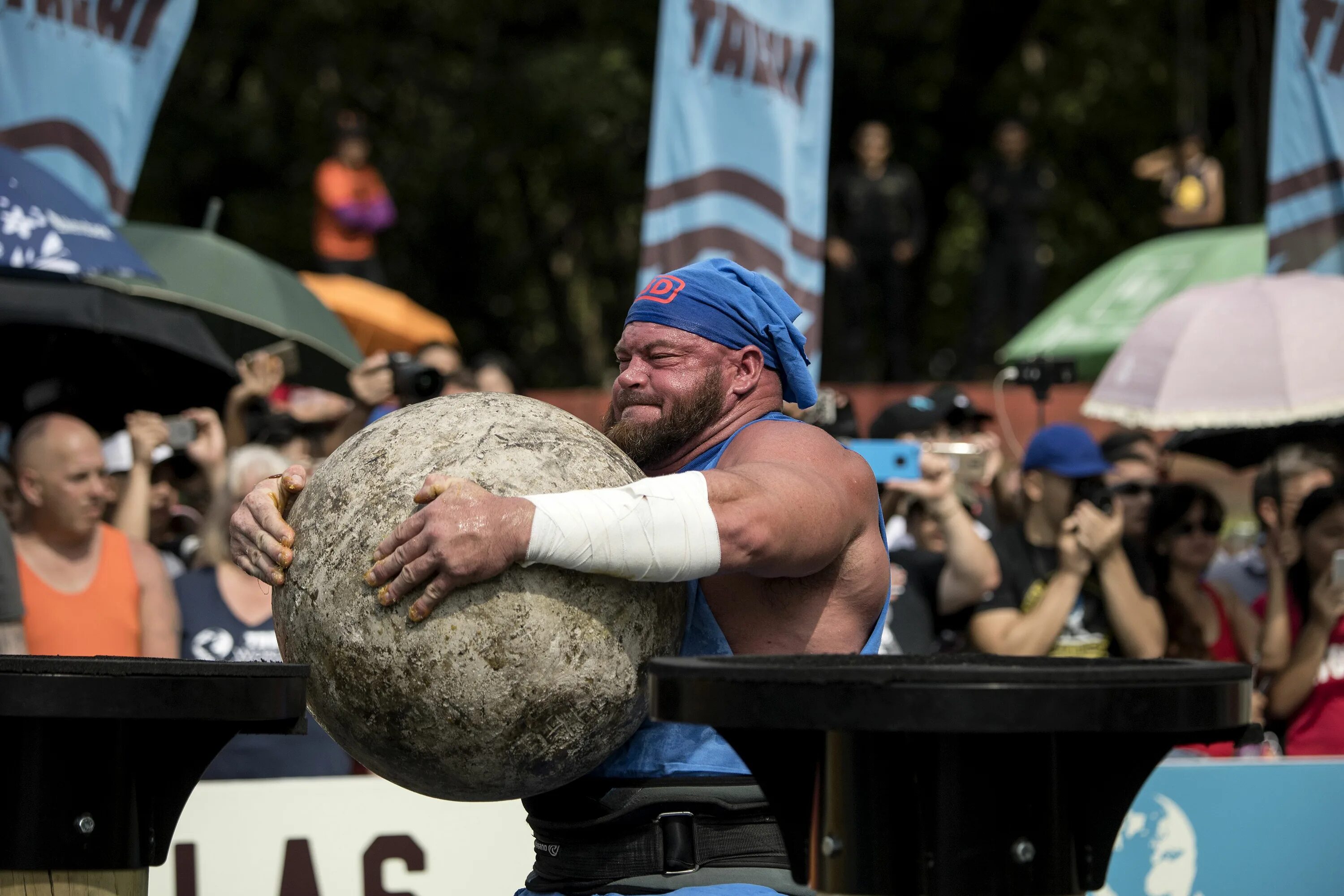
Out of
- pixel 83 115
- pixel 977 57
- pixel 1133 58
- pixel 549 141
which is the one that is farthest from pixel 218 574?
pixel 1133 58

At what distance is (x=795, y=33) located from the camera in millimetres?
9328

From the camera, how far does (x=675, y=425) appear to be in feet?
12.7

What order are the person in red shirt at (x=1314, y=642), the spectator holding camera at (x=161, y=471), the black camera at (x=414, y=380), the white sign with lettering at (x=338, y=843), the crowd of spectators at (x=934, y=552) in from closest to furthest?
the white sign with lettering at (x=338, y=843) → the crowd of spectators at (x=934, y=552) → the person in red shirt at (x=1314, y=642) → the black camera at (x=414, y=380) → the spectator holding camera at (x=161, y=471)

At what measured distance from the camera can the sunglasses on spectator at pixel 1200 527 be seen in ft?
24.9

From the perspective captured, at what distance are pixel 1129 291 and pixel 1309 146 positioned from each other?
472 centimetres

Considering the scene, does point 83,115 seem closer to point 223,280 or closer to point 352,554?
point 223,280

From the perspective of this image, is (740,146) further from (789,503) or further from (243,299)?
(789,503)

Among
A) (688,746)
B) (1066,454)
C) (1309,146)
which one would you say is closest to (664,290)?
(688,746)

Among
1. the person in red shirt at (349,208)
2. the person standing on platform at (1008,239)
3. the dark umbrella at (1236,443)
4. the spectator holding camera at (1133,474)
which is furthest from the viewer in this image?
the person standing on platform at (1008,239)

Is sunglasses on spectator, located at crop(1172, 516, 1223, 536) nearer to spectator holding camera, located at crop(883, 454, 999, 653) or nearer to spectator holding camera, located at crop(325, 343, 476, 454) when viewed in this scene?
spectator holding camera, located at crop(883, 454, 999, 653)

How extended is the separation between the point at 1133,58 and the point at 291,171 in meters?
10.1

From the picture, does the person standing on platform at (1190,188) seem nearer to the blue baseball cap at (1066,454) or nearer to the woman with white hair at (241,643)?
the blue baseball cap at (1066,454)

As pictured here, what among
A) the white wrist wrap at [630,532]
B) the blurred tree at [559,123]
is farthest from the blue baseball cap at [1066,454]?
the blurred tree at [559,123]

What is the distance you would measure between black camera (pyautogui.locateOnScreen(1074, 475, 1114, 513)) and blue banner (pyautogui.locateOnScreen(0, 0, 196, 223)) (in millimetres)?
4519
